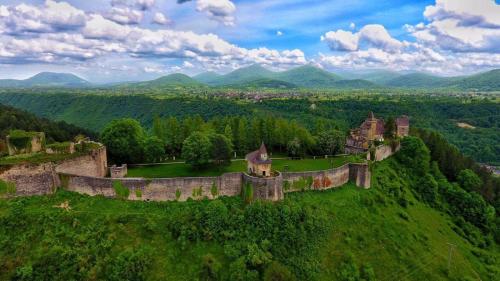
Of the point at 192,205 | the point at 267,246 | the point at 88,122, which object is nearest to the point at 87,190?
the point at 192,205

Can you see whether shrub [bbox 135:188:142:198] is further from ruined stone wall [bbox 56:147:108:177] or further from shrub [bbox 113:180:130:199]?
ruined stone wall [bbox 56:147:108:177]

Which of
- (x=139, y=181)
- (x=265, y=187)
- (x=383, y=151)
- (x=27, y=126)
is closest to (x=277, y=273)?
(x=265, y=187)

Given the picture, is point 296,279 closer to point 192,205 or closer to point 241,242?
point 241,242

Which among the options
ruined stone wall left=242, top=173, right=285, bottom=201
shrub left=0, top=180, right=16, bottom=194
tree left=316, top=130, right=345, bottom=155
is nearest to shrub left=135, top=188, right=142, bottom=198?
ruined stone wall left=242, top=173, right=285, bottom=201

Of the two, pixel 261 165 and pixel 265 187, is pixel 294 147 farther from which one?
pixel 265 187

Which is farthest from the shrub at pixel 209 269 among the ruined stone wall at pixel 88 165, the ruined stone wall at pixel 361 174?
the ruined stone wall at pixel 361 174
